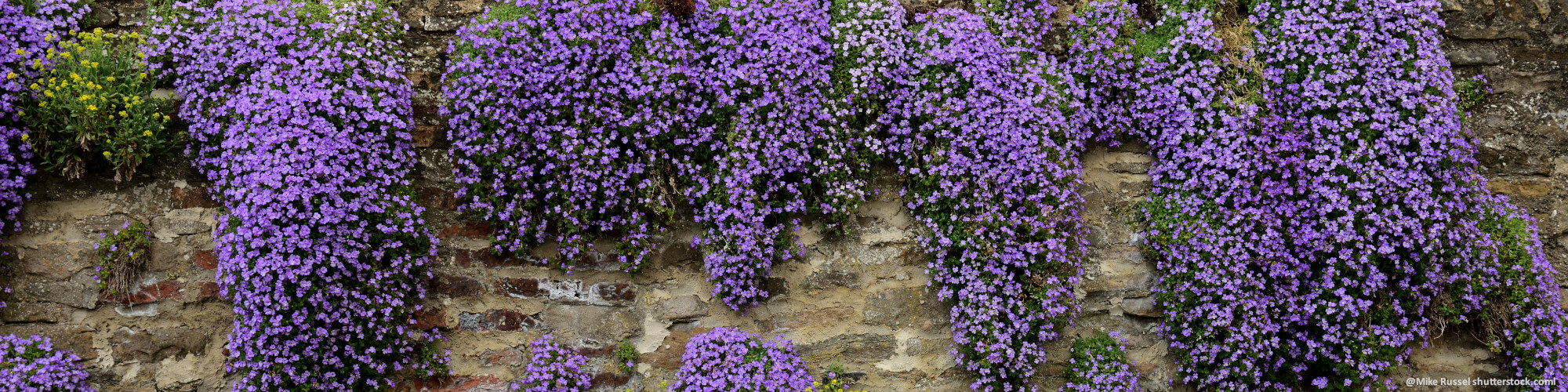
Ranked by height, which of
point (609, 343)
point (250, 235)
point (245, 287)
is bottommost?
point (609, 343)

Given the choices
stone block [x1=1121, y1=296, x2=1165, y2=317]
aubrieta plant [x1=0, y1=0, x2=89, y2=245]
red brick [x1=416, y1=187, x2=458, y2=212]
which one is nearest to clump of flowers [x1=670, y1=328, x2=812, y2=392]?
red brick [x1=416, y1=187, x2=458, y2=212]

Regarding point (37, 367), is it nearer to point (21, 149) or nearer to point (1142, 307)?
point (21, 149)

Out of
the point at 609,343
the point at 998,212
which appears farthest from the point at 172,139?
the point at 998,212

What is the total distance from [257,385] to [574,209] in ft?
4.67

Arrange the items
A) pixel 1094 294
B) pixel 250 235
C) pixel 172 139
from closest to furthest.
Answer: pixel 250 235
pixel 172 139
pixel 1094 294

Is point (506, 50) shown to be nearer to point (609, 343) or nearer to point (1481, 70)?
point (609, 343)

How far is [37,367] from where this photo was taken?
11.1 feet

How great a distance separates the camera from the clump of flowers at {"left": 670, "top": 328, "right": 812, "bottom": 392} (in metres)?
3.72

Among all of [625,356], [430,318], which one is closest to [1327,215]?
[625,356]

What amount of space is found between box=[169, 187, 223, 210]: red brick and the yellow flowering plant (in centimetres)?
18

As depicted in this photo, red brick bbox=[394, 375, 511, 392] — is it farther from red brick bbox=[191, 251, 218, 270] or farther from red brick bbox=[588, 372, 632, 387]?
red brick bbox=[191, 251, 218, 270]

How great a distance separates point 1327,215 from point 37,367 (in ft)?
18.2

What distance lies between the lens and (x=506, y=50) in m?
3.69

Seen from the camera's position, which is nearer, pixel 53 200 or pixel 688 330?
pixel 53 200
